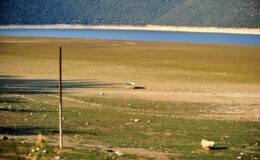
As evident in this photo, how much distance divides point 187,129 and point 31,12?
196m

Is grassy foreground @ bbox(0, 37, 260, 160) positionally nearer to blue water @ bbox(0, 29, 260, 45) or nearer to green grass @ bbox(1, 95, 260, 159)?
green grass @ bbox(1, 95, 260, 159)

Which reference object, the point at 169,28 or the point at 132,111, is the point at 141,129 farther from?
the point at 169,28

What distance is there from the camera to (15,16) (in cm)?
18138

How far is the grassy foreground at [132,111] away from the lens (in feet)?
33.7

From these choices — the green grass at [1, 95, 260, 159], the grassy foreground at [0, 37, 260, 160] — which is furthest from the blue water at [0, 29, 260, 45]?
the green grass at [1, 95, 260, 159]

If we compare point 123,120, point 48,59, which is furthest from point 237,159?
point 48,59

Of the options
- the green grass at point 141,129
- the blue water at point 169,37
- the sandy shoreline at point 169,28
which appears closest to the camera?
the green grass at point 141,129

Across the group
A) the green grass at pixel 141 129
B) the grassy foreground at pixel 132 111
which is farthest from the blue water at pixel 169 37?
the green grass at pixel 141 129

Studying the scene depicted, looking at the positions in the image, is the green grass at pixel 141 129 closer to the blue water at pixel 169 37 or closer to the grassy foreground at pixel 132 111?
the grassy foreground at pixel 132 111

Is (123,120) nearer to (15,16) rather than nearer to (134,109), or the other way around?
(134,109)

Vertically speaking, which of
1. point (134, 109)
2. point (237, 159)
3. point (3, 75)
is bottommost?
point (237, 159)

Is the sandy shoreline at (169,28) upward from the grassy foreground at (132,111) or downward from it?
upward

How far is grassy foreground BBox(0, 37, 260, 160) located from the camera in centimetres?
1028

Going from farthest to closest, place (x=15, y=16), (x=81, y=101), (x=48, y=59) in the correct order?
(x=15, y=16) → (x=48, y=59) → (x=81, y=101)
